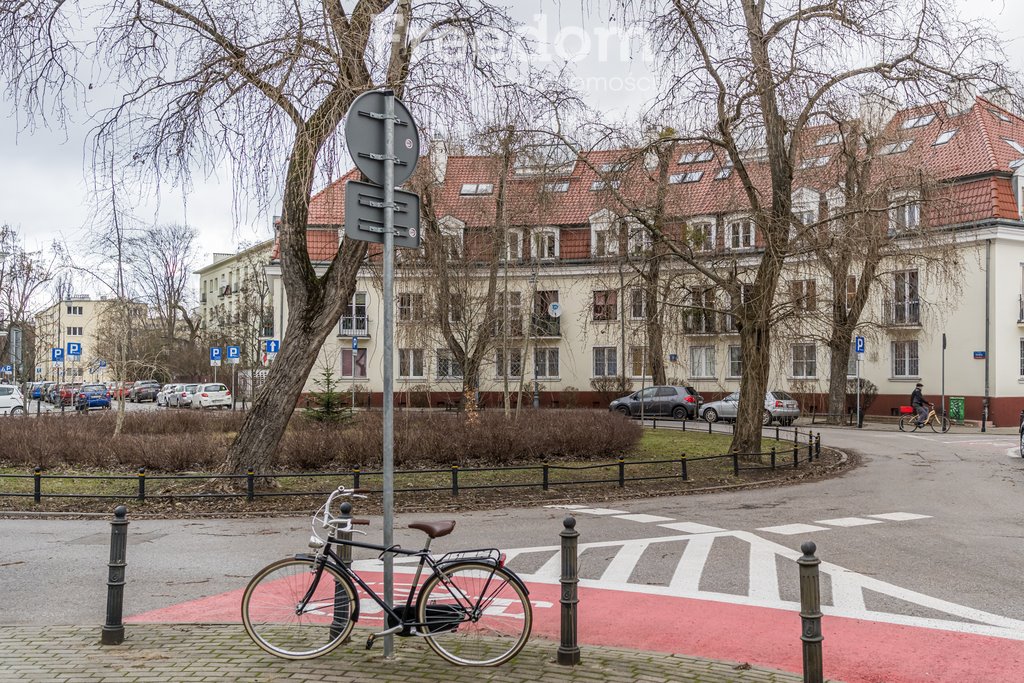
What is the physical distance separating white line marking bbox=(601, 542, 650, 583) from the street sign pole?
3.56 meters

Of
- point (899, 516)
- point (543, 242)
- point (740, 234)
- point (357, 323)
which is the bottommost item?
point (899, 516)

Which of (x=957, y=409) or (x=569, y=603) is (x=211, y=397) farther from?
(x=569, y=603)

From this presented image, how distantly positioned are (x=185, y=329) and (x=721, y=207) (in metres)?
68.3

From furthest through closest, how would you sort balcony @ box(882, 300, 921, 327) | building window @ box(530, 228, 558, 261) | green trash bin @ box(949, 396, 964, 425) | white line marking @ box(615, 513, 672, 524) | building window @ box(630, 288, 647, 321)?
balcony @ box(882, 300, 921, 327), green trash bin @ box(949, 396, 964, 425), building window @ box(530, 228, 558, 261), building window @ box(630, 288, 647, 321), white line marking @ box(615, 513, 672, 524)

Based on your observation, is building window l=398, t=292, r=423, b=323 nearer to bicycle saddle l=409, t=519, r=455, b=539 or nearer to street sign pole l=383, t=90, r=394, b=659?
street sign pole l=383, t=90, r=394, b=659

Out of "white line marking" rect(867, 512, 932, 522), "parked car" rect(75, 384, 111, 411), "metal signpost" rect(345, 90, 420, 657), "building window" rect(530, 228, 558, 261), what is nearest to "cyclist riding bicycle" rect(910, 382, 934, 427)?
"building window" rect(530, 228, 558, 261)

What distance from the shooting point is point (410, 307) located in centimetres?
2538

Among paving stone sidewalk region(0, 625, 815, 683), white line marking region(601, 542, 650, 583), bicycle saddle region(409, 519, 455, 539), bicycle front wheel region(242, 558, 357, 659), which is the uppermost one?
bicycle saddle region(409, 519, 455, 539)

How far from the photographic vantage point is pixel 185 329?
266 ft

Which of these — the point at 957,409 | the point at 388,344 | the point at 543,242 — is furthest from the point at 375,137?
the point at 957,409

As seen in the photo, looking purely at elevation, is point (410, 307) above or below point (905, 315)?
below

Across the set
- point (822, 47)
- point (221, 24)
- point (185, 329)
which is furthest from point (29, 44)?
point (185, 329)

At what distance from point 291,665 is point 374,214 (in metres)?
3.06

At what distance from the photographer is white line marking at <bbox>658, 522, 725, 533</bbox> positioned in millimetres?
12188
